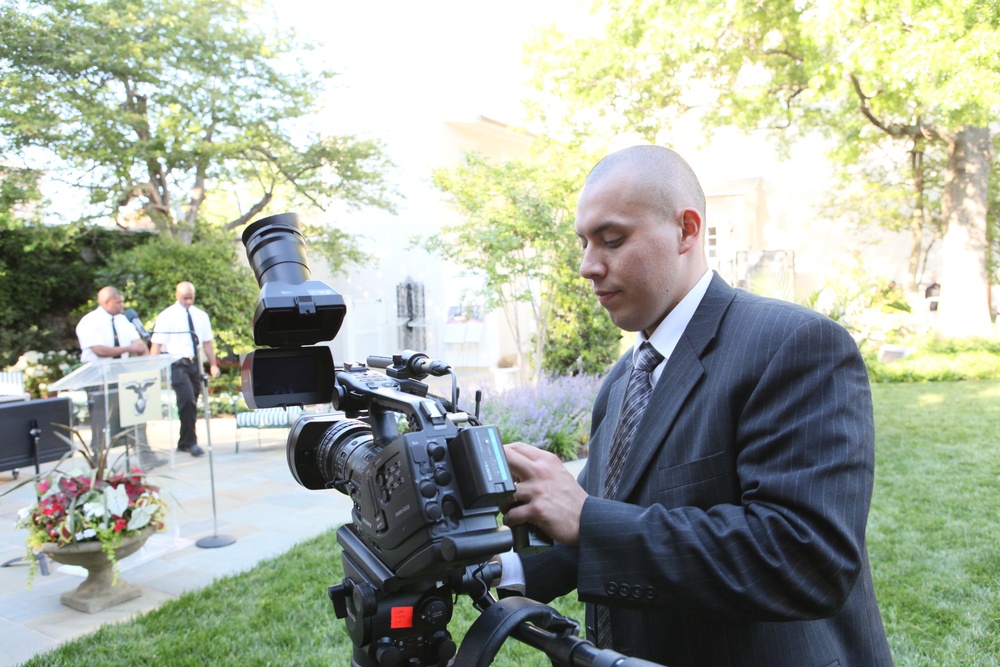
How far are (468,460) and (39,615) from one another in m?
4.26

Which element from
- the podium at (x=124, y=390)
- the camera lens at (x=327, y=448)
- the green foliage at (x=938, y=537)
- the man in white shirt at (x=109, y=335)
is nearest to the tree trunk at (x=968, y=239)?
the green foliage at (x=938, y=537)

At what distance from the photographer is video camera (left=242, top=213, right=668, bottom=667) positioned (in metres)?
1.12

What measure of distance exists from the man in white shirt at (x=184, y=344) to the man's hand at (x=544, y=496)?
26.5 ft

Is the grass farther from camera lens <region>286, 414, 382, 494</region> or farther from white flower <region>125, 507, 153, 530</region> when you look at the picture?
camera lens <region>286, 414, 382, 494</region>

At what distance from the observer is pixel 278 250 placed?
61.7 inches

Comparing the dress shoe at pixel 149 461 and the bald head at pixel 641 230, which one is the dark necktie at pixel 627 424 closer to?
the bald head at pixel 641 230

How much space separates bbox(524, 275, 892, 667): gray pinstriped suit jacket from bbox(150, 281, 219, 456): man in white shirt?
8.08 m

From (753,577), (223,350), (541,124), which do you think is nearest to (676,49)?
(541,124)

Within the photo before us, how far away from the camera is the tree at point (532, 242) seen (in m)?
A: 9.38

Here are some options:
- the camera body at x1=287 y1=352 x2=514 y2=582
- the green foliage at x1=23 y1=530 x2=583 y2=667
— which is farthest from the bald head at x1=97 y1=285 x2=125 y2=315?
the camera body at x1=287 y1=352 x2=514 y2=582

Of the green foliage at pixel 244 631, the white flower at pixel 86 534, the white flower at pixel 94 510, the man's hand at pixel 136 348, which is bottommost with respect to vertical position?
the green foliage at pixel 244 631

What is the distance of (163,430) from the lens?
34.1ft

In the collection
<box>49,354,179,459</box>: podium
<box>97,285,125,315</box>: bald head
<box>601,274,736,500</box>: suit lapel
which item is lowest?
<box>49,354,179,459</box>: podium

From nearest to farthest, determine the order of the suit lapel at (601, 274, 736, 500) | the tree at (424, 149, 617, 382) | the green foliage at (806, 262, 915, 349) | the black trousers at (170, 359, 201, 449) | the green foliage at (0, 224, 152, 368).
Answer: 1. the suit lapel at (601, 274, 736, 500)
2. the black trousers at (170, 359, 201, 449)
3. the tree at (424, 149, 617, 382)
4. the green foliage at (806, 262, 915, 349)
5. the green foliage at (0, 224, 152, 368)
